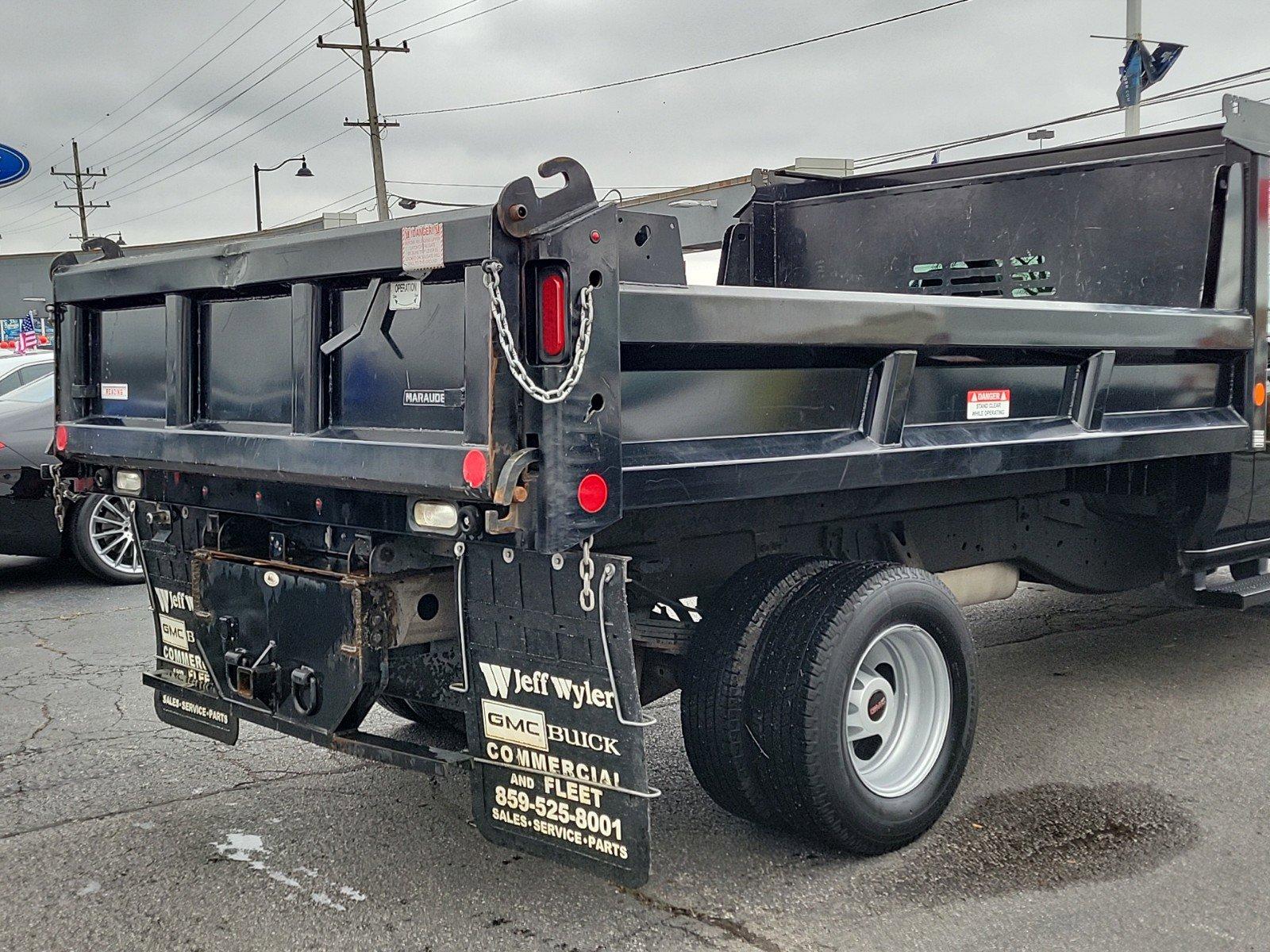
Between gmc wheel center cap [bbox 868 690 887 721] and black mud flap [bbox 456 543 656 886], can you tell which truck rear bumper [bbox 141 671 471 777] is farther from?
gmc wheel center cap [bbox 868 690 887 721]

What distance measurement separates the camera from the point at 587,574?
3.09 metres

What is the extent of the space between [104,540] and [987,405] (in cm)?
662

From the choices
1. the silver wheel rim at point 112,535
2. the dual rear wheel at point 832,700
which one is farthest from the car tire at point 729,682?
the silver wheel rim at point 112,535

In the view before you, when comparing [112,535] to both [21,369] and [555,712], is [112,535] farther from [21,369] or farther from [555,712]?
[555,712]

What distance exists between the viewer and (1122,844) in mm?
3908

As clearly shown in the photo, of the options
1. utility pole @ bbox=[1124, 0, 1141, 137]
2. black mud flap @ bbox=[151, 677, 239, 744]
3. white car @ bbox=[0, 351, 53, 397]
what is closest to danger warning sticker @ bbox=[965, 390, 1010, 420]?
black mud flap @ bbox=[151, 677, 239, 744]

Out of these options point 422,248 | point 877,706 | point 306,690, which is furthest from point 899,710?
point 422,248

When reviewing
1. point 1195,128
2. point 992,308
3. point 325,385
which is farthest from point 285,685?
point 1195,128

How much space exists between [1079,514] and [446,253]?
10.5ft

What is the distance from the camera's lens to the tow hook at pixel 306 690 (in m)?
3.68

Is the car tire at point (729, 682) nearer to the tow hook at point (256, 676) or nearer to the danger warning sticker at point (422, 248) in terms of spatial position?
the tow hook at point (256, 676)

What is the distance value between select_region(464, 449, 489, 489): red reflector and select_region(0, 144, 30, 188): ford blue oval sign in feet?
33.9

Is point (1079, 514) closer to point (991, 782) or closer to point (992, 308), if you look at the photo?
point (991, 782)

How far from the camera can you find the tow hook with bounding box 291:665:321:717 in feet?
12.1
